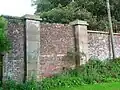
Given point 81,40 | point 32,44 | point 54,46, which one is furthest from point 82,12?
point 32,44

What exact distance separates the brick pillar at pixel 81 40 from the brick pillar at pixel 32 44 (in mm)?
2117

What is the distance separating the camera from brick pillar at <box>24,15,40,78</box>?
34.4ft

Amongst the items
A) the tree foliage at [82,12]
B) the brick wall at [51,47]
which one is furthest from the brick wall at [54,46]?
the tree foliage at [82,12]

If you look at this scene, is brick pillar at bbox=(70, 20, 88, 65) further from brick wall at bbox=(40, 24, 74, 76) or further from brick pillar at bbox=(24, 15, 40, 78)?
brick pillar at bbox=(24, 15, 40, 78)

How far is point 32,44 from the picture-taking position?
35.0 ft

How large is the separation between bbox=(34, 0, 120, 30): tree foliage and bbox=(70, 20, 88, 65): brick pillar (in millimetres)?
3537

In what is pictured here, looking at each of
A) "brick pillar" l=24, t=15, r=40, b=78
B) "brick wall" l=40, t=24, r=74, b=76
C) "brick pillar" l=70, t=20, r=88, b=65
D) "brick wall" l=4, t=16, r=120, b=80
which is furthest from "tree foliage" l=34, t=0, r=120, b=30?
"brick pillar" l=24, t=15, r=40, b=78

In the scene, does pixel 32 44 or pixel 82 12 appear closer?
pixel 32 44

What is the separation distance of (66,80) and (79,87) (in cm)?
84

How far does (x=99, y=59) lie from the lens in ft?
42.9

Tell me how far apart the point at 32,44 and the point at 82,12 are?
21.5 ft

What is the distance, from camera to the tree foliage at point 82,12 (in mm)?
16375

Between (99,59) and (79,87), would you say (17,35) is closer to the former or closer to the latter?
(79,87)

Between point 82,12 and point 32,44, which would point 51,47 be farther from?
point 82,12
